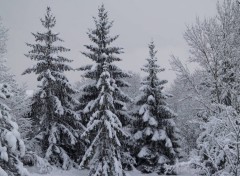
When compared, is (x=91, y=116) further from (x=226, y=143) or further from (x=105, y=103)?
(x=226, y=143)

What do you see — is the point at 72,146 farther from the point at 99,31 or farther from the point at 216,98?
the point at 216,98

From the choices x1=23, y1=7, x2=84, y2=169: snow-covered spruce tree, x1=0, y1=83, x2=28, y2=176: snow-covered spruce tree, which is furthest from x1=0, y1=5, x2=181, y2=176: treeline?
x1=0, y1=83, x2=28, y2=176: snow-covered spruce tree

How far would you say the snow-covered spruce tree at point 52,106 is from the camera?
79.9 ft

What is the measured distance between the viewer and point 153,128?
93.9 ft

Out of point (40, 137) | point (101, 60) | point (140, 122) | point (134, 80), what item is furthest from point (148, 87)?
point (134, 80)

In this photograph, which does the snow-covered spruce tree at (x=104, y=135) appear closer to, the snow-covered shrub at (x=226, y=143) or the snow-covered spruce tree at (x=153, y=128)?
the snow-covered spruce tree at (x=153, y=128)

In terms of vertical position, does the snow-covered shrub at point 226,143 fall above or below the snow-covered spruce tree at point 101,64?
below

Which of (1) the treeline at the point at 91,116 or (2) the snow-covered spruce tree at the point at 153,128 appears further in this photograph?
(2) the snow-covered spruce tree at the point at 153,128

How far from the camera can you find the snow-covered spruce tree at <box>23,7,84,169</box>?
24.4 meters

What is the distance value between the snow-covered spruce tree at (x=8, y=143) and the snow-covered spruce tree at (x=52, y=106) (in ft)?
40.8

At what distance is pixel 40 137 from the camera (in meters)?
24.2

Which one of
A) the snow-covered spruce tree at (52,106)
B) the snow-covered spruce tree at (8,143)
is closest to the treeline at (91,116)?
the snow-covered spruce tree at (52,106)

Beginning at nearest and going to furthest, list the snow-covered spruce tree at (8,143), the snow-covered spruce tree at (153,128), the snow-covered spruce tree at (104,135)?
the snow-covered spruce tree at (8,143) < the snow-covered spruce tree at (104,135) < the snow-covered spruce tree at (153,128)

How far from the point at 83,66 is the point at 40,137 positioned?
580 cm
